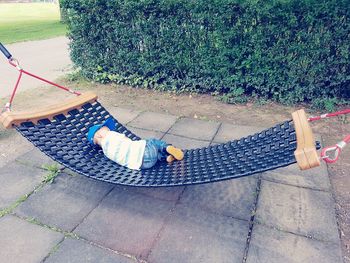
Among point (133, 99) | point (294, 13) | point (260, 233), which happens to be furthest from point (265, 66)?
point (260, 233)

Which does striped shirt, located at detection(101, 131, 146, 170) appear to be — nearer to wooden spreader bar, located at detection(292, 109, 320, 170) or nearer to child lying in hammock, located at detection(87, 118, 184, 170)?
child lying in hammock, located at detection(87, 118, 184, 170)

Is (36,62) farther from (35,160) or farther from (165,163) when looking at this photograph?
(165,163)

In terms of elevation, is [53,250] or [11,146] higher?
[53,250]

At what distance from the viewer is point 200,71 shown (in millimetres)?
5594

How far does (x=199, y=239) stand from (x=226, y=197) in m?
0.60

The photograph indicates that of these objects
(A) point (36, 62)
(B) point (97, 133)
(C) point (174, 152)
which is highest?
(B) point (97, 133)

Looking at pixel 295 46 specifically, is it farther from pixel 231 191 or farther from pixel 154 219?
pixel 154 219

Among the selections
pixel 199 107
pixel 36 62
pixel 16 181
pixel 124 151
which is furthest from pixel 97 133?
pixel 36 62

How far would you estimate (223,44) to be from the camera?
5.25 m

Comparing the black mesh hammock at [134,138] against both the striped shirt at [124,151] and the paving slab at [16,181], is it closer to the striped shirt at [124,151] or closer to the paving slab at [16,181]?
the striped shirt at [124,151]

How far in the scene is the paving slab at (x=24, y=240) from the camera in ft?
7.58

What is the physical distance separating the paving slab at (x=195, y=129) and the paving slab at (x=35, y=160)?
159cm

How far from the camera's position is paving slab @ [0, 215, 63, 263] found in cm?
231

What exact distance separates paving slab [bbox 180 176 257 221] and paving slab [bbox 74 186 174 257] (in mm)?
244
